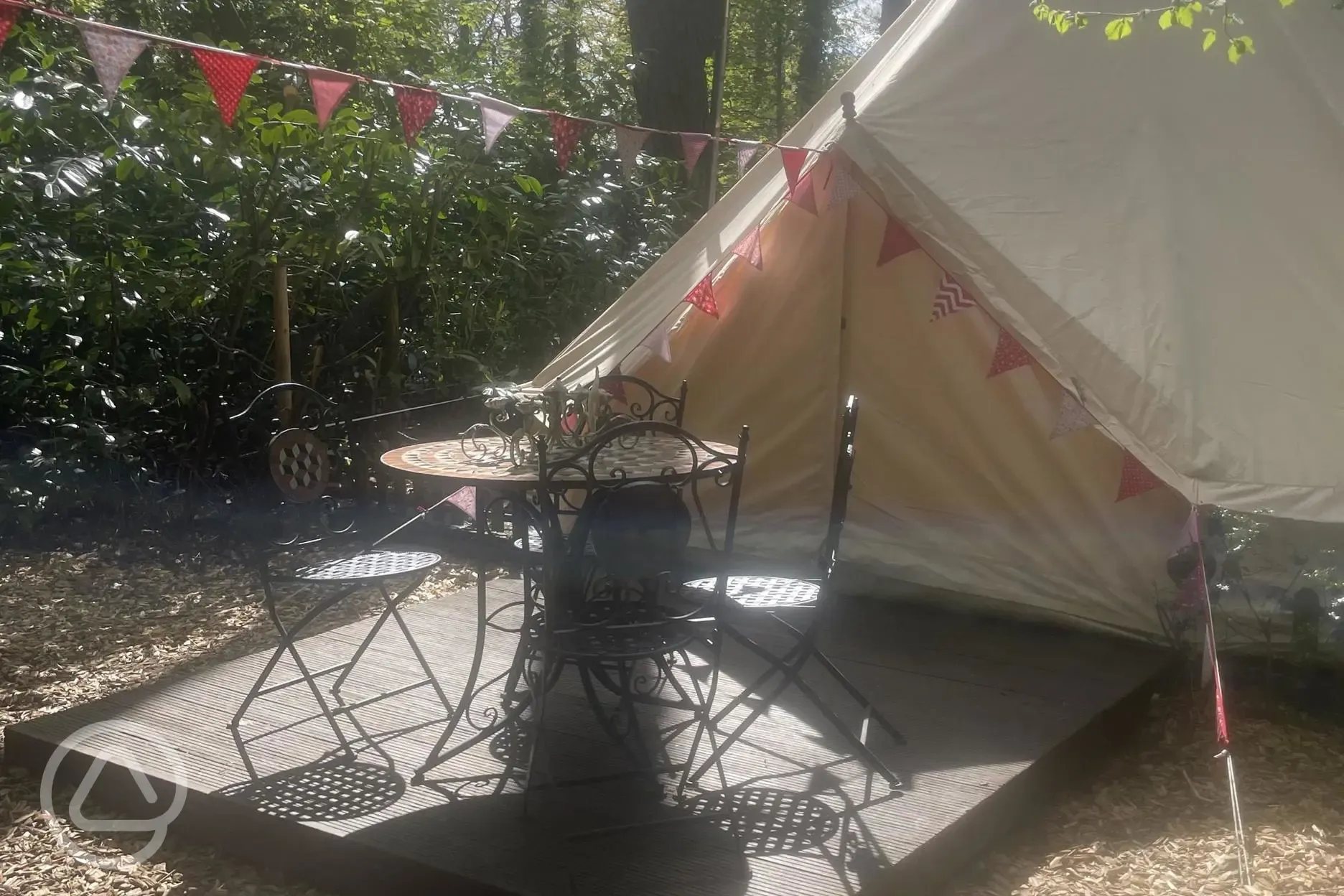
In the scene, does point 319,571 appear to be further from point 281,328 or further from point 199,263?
point 199,263

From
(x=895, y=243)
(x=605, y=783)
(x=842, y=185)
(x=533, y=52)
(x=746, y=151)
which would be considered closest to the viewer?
(x=605, y=783)

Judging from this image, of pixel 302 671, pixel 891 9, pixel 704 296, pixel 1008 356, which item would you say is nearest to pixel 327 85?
pixel 704 296

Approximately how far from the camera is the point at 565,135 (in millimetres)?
4785

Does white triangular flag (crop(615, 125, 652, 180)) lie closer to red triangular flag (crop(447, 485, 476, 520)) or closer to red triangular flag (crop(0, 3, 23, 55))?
red triangular flag (crop(447, 485, 476, 520))

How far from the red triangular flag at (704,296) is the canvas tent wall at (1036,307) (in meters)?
0.04

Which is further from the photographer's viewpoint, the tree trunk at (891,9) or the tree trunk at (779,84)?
the tree trunk at (779,84)

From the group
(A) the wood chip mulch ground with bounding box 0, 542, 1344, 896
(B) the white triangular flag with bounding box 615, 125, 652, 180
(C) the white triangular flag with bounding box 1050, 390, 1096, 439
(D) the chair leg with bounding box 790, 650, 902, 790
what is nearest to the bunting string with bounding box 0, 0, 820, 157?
(B) the white triangular flag with bounding box 615, 125, 652, 180

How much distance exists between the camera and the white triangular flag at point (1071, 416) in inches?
153

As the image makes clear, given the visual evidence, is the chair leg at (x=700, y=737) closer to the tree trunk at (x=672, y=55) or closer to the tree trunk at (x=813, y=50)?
the tree trunk at (x=672, y=55)

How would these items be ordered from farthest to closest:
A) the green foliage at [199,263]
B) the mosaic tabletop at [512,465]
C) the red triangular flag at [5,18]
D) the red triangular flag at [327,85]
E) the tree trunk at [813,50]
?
1. the tree trunk at [813,50]
2. the green foliage at [199,263]
3. the red triangular flag at [327,85]
4. the mosaic tabletop at [512,465]
5. the red triangular flag at [5,18]

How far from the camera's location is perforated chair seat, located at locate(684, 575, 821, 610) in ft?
10.4

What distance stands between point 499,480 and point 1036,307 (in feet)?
6.17

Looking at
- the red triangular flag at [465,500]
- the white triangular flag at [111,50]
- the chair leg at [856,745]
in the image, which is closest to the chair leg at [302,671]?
the chair leg at [856,745]

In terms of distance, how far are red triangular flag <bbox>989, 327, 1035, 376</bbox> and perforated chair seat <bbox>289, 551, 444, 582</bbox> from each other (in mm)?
1993
